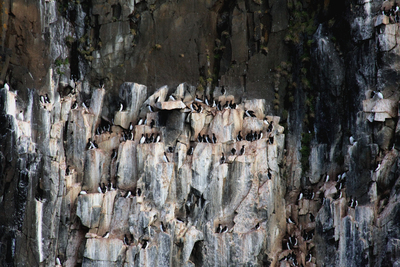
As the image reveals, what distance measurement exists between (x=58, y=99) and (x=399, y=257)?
19.0m

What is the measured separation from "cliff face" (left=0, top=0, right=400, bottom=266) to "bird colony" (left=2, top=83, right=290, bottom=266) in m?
0.07

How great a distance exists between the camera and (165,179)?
32000mm

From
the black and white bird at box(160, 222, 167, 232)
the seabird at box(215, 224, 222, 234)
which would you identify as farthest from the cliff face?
the seabird at box(215, 224, 222, 234)

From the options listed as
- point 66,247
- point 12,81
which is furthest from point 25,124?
point 66,247

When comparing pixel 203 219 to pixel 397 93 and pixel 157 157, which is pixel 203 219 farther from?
pixel 397 93

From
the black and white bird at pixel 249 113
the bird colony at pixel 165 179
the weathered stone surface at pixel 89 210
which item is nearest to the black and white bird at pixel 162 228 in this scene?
the bird colony at pixel 165 179

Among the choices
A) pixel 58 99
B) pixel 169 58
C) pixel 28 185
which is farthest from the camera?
pixel 169 58

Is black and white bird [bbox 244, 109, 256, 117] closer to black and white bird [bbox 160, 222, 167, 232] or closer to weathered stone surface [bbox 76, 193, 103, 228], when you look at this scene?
black and white bird [bbox 160, 222, 167, 232]

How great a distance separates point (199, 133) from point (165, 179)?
10.6 feet

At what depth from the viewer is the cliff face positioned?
30.1 metres

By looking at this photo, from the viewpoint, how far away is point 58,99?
3406 cm

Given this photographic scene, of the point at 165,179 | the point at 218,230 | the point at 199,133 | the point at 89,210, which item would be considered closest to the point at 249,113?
the point at 199,133

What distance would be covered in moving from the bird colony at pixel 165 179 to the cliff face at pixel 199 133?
0.07 m

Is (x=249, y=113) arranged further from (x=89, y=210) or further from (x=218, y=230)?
(x=89, y=210)
